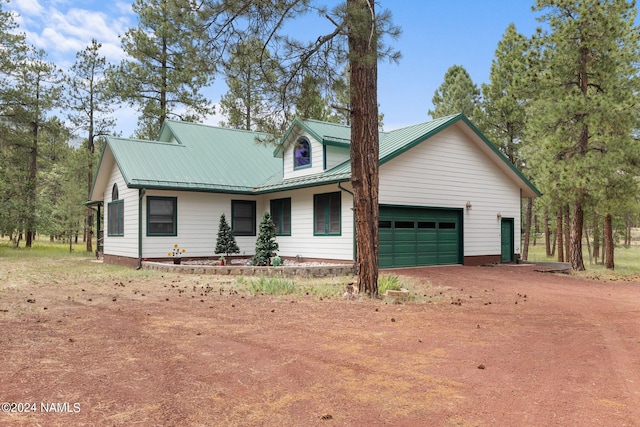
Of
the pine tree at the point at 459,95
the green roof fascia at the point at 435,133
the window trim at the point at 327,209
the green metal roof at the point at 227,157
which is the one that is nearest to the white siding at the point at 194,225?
the green metal roof at the point at 227,157

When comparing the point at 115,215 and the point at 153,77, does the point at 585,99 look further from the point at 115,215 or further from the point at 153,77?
the point at 153,77

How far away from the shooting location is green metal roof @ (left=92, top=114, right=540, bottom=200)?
16219 millimetres

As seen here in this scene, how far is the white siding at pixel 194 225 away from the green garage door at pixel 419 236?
5975 millimetres

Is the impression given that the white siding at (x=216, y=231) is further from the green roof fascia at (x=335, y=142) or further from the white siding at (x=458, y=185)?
the white siding at (x=458, y=185)

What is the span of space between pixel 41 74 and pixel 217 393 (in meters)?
31.8

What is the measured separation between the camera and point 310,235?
16656 millimetres

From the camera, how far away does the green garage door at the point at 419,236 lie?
15504 millimetres

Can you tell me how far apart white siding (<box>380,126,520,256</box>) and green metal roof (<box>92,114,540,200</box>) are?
503 mm

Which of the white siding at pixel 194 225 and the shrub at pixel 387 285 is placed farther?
the white siding at pixel 194 225

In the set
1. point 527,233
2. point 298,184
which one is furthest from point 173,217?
point 527,233

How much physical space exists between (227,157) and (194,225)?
3797mm

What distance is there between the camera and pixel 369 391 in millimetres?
4152

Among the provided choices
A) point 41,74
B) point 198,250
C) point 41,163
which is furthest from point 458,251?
point 41,163

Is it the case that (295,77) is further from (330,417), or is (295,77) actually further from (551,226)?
(551,226)
